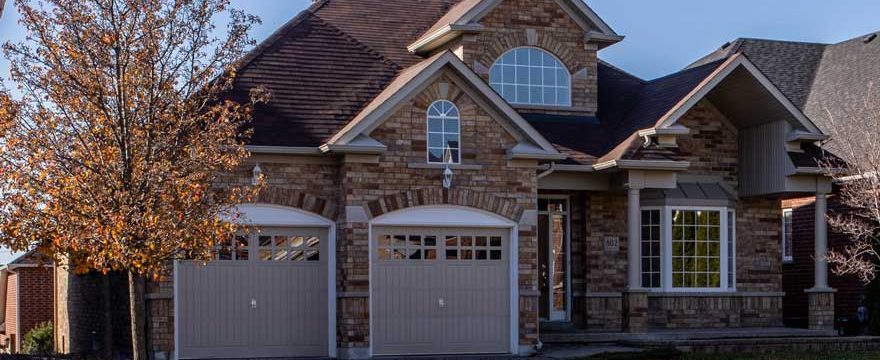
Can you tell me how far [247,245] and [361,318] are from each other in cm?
218

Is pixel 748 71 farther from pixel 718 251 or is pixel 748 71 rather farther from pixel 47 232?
pixel 47 232

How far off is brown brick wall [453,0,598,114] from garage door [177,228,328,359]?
528 cm

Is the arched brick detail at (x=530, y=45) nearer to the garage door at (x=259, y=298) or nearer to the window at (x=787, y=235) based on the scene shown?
the garage door at (x=259, y=298)

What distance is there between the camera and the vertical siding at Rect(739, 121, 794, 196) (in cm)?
2330

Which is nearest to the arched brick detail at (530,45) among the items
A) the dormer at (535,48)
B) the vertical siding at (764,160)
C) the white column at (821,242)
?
the dormer at (535,48)

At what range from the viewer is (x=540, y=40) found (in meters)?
23.8

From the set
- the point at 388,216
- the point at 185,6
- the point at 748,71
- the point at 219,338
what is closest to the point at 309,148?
the point at 388,216

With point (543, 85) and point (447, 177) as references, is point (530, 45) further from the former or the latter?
point (447, 177)

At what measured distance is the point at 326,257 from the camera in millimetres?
20297

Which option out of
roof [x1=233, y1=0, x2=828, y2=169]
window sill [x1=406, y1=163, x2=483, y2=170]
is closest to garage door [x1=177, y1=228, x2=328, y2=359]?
roof [x1=233, y1=0, x2=828, y2=169]

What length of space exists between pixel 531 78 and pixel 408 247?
5080 mm

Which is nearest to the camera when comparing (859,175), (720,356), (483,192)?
(720,356)

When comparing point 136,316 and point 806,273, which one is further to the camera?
point 806,273

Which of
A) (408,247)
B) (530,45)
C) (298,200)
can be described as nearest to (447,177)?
(408,247)
